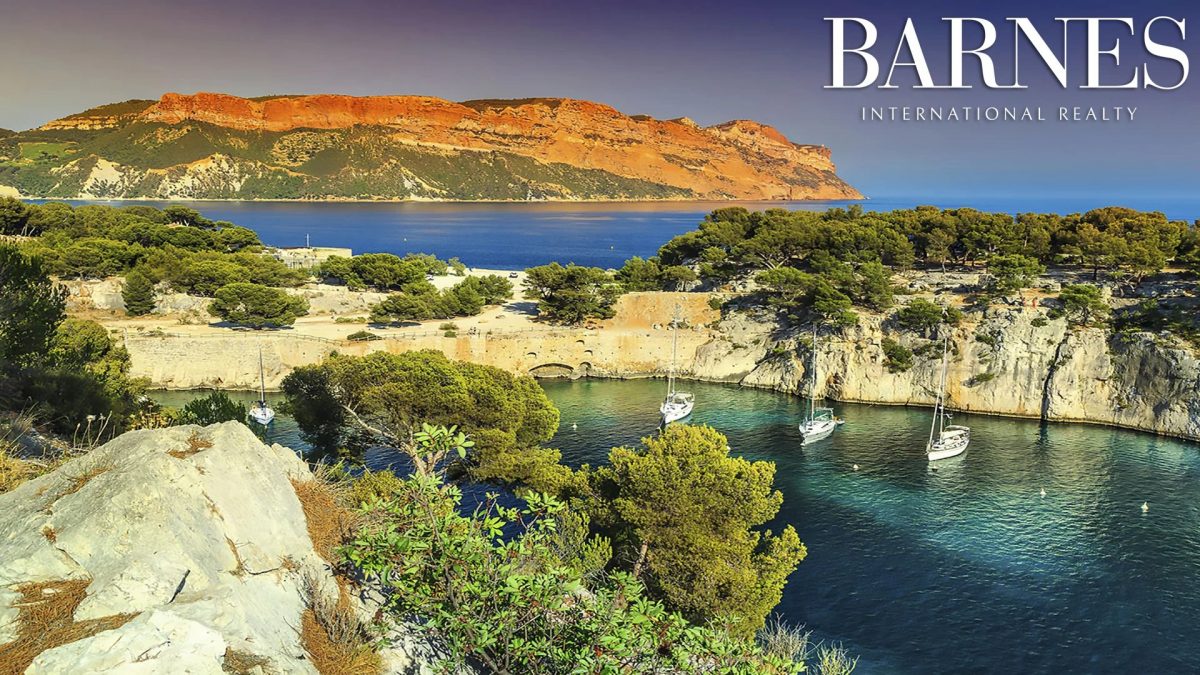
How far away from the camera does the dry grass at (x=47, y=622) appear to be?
19.4 feet

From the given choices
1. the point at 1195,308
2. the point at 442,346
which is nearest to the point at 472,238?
the point at 442,346

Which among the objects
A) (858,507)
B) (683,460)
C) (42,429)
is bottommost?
(858,507)

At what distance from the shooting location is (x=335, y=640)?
8.02 meters

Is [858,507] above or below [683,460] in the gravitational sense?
below

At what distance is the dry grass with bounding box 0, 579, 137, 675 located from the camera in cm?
590

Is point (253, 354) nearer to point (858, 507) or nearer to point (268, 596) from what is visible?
point (858, 507)

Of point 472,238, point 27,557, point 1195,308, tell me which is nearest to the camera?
point 27,557

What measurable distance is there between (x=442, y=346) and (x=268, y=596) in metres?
41.4

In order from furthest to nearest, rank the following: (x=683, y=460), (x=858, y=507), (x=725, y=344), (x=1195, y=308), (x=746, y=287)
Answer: (x=746, y=287)
(x=725, y=344)
(x=1195, y=308)
(x=858, y=507)
(x=683, y=460)

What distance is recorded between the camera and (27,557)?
22.3 ft

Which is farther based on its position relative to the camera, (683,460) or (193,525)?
(683,460)

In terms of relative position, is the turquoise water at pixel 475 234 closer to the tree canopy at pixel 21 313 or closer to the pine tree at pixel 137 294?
the pine tree at pixel 137 294

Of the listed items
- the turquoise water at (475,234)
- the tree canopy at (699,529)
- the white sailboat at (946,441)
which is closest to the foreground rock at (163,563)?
the tree canopy at (699,529)

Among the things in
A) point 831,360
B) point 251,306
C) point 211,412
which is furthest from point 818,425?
point 251,306
